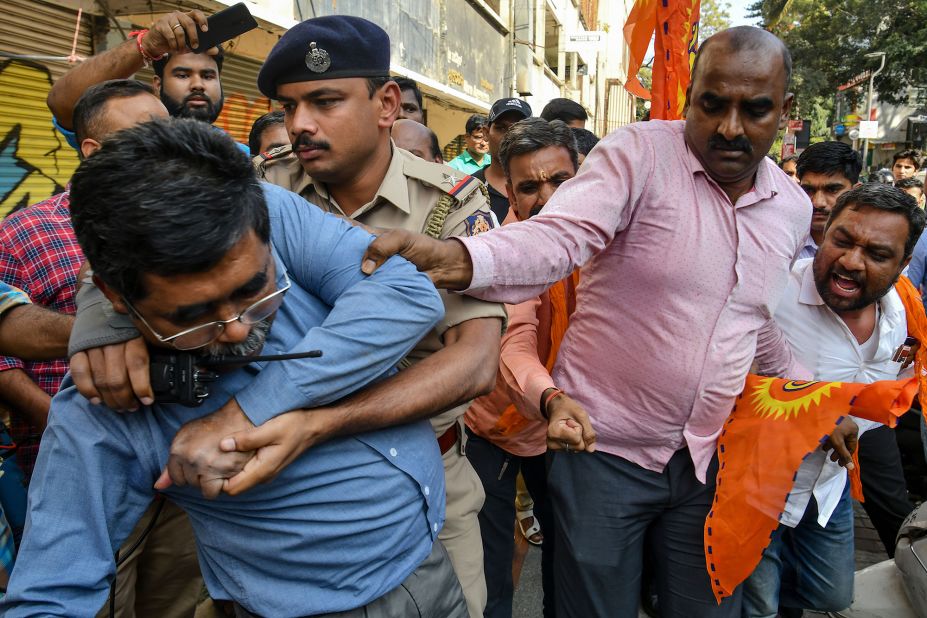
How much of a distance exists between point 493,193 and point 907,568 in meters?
2.99

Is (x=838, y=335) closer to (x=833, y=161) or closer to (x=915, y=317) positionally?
(x=915, y=317)

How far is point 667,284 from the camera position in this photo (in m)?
1.94

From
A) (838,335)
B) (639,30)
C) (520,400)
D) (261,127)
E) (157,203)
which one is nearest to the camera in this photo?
(157,203)

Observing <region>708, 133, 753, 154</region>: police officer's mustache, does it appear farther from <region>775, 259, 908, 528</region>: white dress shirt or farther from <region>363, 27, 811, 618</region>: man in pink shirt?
<region>775, 259, 908, 528</region>: white dress shirt

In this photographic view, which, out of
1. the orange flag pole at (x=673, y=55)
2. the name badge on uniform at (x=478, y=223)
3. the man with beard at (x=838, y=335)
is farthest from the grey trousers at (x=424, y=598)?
the orange flag pole at (x=673, y=55)

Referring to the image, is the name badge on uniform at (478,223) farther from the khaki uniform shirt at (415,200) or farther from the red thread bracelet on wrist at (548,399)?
the red thread bracelet on wrist at (548,399)

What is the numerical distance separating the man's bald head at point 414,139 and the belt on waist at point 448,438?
6.46ft

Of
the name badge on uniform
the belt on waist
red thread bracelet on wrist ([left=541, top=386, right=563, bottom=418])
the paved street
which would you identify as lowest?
the paved street

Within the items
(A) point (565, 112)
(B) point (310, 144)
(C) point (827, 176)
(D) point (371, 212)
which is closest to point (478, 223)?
(D) point (371, 212)

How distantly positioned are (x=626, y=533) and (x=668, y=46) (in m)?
2.97

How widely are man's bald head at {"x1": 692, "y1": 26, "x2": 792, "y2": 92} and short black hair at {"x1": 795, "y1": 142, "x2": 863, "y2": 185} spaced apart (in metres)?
2.33

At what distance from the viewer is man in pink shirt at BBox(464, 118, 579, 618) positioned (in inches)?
94.7

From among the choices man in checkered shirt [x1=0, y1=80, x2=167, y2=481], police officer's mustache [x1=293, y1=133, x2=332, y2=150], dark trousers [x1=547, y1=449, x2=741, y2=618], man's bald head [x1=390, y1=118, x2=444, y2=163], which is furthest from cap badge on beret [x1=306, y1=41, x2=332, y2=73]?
man's bald head [x1=390, y1=118, x2=444, y2=163]

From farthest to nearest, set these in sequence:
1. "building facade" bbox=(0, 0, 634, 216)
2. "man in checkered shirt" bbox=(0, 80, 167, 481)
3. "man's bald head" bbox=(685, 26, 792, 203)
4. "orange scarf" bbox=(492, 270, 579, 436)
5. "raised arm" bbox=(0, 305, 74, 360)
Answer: "building facade" bbox=(0, 0, 634, 216)
"orange scarf" bbox=(492, 270, 579, 436)
"man in checkered shirt" bbox=(0, 80, 167, 481)
"man's bald head" bbox=(685, 26, 792, 203)
"raised arm" bbox=(0, 305, 74, 360)
